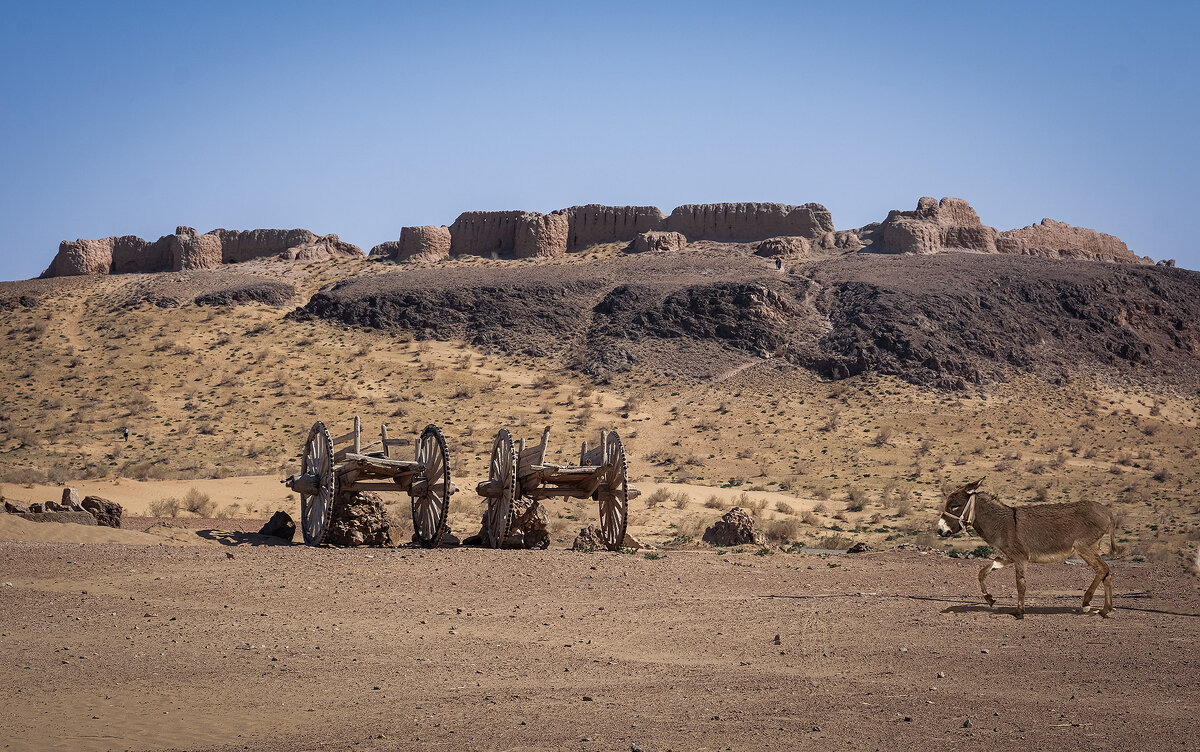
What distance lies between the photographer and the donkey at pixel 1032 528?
7402 mm

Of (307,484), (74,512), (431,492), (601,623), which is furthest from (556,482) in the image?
(74,512)

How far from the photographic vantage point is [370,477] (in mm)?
18266

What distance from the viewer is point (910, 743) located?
22.4 feet

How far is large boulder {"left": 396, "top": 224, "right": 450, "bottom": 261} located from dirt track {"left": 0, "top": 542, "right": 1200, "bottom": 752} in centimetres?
4818

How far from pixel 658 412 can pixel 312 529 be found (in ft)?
82.8

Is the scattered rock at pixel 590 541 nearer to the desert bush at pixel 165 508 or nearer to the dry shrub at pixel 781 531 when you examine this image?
the dry shrub at pixel 781 531

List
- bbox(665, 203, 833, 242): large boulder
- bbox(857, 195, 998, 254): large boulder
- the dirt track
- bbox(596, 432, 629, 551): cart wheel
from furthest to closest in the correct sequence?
bbox(665, 203, 833, 242): large boulder, bbox(857, 195, 998, 254): large boulder, bbox(596, 432, 629, 551): cart wheel, the dirt track

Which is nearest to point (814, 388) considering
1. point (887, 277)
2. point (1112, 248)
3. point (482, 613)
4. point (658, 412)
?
point (658, 412)

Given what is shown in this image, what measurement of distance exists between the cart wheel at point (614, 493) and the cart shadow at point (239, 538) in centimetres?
534

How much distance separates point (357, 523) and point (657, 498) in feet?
34.7

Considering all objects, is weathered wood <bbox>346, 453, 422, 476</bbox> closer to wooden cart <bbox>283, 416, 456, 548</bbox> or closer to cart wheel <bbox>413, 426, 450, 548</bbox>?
wooden cart <bbox>283, 416, 456, 548</bbox>

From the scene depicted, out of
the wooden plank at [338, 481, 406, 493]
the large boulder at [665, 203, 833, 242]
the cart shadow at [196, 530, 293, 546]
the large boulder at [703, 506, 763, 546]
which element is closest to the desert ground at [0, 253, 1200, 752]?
the cart shadow at [196, 530, 293, 546]

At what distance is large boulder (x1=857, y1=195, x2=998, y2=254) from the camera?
5775 centimetres

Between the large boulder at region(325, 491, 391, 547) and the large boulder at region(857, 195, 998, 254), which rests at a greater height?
the large boulder at region(857, 195, 998, 254)
